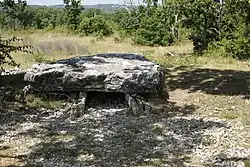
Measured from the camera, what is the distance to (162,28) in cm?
2552

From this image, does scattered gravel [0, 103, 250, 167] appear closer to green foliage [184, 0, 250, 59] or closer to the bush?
green foliage [184, 0, 250, 59]

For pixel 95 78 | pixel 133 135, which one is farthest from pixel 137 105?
pixel 133 135

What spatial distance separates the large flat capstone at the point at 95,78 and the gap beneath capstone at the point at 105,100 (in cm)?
36

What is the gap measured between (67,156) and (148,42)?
1843 centimetres

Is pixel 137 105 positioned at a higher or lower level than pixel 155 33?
lower

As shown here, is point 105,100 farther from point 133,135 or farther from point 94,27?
point 94,27

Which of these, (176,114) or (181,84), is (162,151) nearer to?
(176,114)

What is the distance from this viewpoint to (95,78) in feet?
30.1

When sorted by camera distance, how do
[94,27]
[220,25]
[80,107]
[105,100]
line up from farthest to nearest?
[94,27] < [220,25] < [105,100] < [80,107]

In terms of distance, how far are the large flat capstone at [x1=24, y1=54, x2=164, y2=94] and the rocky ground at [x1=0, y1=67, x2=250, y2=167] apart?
0.49 metres

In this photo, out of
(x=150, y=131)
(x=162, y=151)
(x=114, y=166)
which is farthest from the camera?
(x=150, y=131)

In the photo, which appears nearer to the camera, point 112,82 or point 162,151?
point 162,151

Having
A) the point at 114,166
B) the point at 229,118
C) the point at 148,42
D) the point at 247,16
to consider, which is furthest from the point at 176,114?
the point at 148,42

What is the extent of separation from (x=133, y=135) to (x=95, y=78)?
1.95 metres
